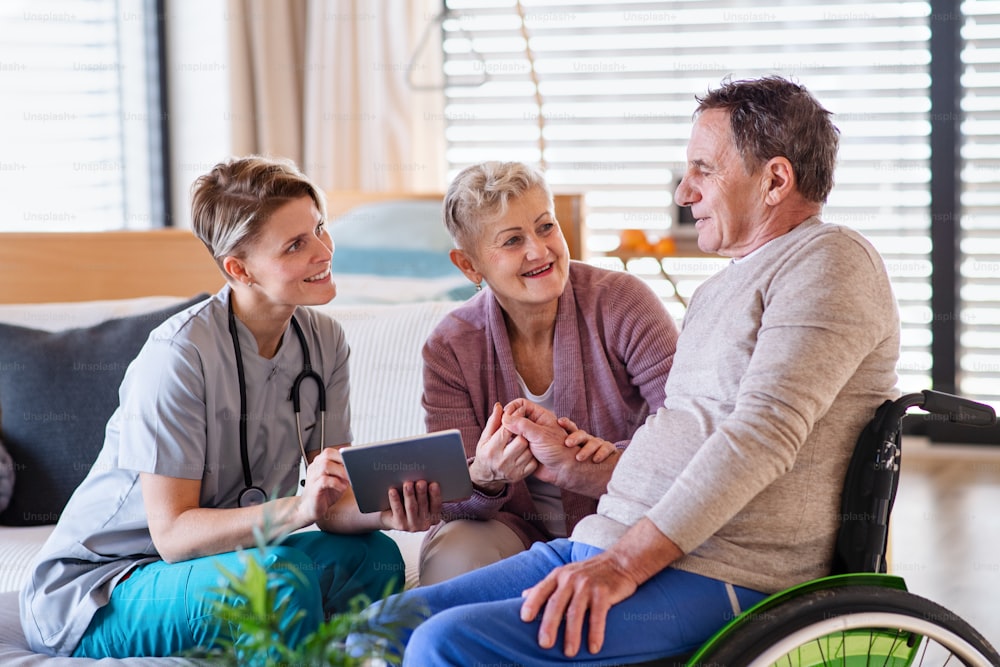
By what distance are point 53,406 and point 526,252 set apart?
46.5 inches

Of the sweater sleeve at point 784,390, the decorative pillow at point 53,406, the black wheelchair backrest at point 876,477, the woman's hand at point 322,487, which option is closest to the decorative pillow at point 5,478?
the decorative pillow at point 53,406

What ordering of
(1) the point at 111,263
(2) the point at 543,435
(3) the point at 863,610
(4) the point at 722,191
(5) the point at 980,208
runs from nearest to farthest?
(3) the point at 863,610
(4) the point at 722,191
(2) the point at 543,435
(1) the point at 111,263
(5) the point at 980,208

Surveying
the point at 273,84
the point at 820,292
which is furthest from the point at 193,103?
the point at 820,292

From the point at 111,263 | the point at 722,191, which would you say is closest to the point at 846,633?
the point at 722,191

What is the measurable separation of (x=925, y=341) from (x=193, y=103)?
326 cm

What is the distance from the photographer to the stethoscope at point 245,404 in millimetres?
1817

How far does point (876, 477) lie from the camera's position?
1.46 metres

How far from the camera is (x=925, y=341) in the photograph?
4.46 m

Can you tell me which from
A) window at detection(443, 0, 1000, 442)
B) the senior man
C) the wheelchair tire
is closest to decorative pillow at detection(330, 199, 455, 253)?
window at detection(443, 0, 1000, 442)

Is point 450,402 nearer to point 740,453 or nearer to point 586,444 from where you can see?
point 586,444

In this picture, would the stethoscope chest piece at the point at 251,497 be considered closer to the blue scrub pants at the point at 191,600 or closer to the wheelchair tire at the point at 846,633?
the blue scrub pants at the point at 191,600

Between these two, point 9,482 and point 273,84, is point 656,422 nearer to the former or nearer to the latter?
point 9,482

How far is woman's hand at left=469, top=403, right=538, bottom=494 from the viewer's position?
181 cm

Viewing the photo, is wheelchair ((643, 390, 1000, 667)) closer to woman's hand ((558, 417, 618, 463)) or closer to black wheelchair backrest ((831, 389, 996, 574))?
black wheelchair backrest ((831, 389, 996, 574))
